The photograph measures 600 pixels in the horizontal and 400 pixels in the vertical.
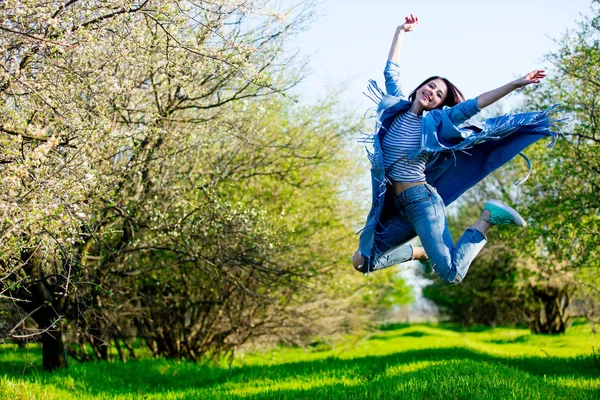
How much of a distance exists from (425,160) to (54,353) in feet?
21.0

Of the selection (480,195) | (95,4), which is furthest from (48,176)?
(480,195)

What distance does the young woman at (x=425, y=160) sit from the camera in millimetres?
5809

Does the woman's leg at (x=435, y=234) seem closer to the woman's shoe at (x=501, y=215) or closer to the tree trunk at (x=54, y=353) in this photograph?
the woman's shoe at (x=501, y=215)

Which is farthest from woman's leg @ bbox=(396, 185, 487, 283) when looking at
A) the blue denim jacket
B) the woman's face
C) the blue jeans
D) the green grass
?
the green grass

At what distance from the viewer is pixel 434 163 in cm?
630

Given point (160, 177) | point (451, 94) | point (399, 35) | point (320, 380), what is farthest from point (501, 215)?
point (160, 177)

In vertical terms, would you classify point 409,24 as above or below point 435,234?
above

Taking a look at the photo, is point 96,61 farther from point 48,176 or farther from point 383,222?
point 383,222

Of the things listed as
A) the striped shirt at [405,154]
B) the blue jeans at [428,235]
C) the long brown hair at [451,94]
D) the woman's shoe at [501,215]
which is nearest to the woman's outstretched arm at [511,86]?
the long brown hair at [451,94]

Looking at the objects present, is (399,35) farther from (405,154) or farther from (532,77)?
(532,77)

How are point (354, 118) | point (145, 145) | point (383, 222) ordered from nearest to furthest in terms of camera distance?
point (383, 222) → point (145, 145) → point (354, 118)

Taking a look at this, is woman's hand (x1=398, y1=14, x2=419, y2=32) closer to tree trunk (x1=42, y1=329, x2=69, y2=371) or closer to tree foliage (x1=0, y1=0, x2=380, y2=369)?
tree foliage (x1=0, y1=0, x2=380, y2=369)

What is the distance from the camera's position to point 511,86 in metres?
5.14

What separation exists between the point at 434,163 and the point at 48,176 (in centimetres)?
368
